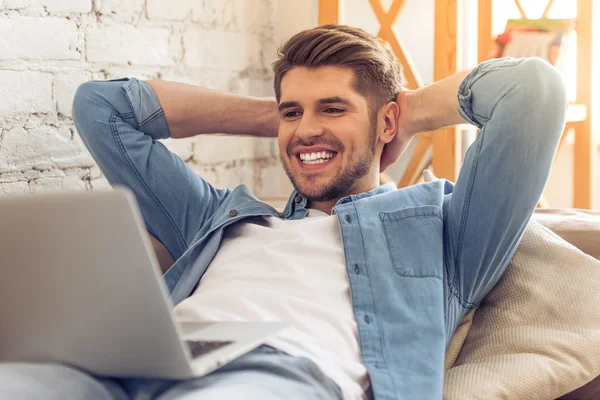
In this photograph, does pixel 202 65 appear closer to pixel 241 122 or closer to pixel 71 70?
pixel 71 70

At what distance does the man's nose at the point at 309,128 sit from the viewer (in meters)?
1.52

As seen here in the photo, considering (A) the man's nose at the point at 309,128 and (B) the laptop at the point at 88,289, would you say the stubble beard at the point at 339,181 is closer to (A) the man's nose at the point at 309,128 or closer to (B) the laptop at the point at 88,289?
(A) the man's nose at the point at 309,128

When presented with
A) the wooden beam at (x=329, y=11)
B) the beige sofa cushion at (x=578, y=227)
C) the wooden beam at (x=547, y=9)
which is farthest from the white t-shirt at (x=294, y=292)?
the wooden beam at (x=547, y=9)

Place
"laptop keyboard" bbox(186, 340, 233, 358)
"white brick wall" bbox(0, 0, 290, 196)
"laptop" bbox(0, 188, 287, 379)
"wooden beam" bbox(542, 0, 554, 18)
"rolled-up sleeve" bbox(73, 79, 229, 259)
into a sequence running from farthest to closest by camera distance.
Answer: "wooden beam" bbox(542, 0, 554, 18), "white brick wall" bbox(0, 0, 290, 196), "rolled-up sleeve" bbox(73, 79, 229, 259), "laptop keyboard" bbox(186, 340, 233, 358), "laptop" bbox(0, 188, 287, 379)

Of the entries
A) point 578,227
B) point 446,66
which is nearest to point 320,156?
point 578,227

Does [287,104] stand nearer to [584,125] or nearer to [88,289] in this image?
[88,289]

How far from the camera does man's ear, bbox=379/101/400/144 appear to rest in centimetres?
160

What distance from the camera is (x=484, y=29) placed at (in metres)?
Answer: 2.26

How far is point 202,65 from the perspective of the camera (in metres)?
2.41

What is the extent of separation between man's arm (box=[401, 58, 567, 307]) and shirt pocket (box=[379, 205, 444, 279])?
3 cm

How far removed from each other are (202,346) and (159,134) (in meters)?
0.81

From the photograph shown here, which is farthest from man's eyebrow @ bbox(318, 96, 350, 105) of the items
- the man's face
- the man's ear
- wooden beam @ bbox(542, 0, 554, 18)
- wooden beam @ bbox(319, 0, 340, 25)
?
wooden beam @ bbox(542, 0, 554, 18)

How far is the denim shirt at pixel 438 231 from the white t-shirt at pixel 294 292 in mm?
29

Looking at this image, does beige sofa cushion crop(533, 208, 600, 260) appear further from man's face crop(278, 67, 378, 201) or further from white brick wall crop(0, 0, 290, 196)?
white brick wall crop(0, 0, 290, 196)
